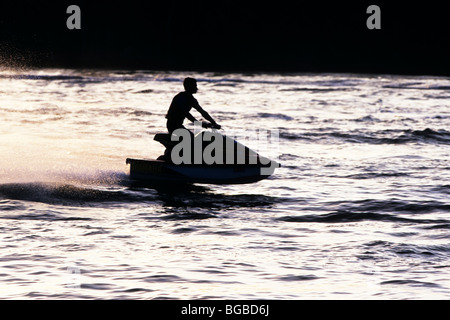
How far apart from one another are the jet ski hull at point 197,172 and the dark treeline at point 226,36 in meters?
46.0

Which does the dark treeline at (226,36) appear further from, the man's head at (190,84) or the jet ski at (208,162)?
the man's head at (190,84)

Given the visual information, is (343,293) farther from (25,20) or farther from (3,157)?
(25,20)

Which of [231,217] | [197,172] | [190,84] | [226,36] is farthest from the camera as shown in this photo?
[226,36]

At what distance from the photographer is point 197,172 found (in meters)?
14.2

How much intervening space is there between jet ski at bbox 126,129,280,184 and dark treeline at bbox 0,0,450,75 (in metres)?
46.2

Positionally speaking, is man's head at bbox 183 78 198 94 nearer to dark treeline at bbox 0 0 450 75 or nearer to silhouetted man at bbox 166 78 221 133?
silhouetted man at bbox 166 78 221 133

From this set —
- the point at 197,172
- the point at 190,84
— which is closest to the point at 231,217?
the point at 197,172

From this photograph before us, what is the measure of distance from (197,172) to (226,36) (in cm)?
5322

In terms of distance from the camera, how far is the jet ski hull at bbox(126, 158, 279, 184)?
45.9 feet

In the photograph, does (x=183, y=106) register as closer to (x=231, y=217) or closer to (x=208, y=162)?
(x=208, y=162)

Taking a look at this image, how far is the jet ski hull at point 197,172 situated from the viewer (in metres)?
14.0

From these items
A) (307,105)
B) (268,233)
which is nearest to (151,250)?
(268,233)

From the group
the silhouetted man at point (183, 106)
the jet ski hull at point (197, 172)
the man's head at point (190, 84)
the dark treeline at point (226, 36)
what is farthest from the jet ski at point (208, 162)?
the dark treeline at point (226, 36)

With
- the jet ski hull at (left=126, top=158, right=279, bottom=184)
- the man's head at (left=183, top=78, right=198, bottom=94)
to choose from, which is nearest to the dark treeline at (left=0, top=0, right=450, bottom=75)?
the jet ski hull at (left=126, top=158, right=279, bottom=184)
